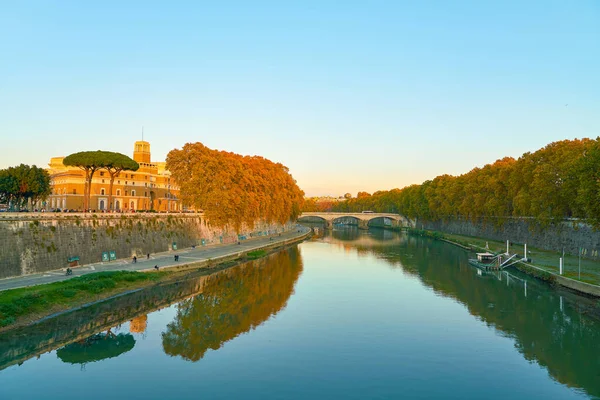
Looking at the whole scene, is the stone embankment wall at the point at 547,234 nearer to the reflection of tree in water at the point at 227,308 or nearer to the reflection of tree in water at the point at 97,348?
the reflection of tree in water at the point at 227,308

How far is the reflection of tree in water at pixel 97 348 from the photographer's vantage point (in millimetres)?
23641

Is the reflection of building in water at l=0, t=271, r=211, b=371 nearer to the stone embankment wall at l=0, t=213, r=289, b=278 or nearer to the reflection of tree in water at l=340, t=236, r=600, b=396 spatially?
the stone embankment wall at l=0, t=213, r=289, b=278

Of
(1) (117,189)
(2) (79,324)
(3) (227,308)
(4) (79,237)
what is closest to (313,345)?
(3) (227,308)

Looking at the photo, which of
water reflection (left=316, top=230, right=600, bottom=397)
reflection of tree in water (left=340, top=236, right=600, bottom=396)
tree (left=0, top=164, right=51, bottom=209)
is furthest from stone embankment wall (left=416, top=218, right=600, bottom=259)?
tree (left=0, top=164, right=51, bottom=209)

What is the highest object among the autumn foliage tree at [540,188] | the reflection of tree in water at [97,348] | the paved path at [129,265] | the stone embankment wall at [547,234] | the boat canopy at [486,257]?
the autumn foliage tree at [540,188]

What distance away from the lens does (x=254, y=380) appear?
20.8 metres

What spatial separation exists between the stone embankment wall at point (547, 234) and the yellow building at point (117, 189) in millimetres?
54732

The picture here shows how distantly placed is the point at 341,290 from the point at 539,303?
51.7ft

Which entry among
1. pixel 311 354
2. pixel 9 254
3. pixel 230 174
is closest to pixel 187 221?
pixel 230 174

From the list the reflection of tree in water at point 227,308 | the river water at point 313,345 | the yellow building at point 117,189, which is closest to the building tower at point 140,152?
the yellow building at point 117,189

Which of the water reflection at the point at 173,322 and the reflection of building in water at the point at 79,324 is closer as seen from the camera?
the reflection of building in water at the point at 79,324

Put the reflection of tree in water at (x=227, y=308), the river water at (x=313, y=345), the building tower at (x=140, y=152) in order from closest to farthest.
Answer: the river water at (x=313, y=345), the reflection of tree in water at (x=227, y=308), the building tower at (x=140, y=152)

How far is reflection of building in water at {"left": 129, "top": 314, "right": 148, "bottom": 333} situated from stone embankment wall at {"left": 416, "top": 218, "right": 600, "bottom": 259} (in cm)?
4257

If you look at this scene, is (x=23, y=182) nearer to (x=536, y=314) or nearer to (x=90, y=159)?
(x=90, y=159)
